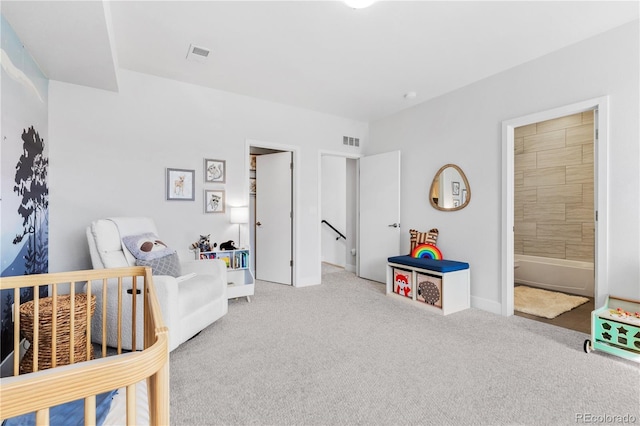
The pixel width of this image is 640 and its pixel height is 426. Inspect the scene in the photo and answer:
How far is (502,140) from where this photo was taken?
3121mm

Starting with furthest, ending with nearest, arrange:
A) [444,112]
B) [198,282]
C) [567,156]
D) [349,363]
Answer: [567,156] → [444,112] → [198,282] → [349,363]

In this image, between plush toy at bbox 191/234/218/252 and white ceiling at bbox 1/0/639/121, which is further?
plush toy at bbox 191/234/218/252

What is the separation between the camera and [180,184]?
336 centimetres

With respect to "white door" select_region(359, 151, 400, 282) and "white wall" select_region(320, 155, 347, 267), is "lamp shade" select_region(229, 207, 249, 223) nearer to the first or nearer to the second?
"white door" select_region(359, 151, 400, 282)

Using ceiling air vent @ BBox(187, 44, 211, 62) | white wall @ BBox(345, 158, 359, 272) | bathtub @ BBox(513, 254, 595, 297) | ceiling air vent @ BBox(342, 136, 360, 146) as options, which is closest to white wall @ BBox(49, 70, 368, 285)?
ceiling air vent @ BBox(187, 44, 211, 62)

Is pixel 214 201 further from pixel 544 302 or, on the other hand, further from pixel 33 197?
pixel 544 302

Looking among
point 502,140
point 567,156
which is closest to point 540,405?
point 502,140

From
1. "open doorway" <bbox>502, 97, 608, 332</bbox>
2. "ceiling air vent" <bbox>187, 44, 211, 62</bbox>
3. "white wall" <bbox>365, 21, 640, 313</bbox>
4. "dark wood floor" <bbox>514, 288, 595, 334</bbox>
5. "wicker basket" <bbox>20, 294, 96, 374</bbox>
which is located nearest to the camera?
"wicker basket" <bbox>20, 294, 96, 374</bbox>

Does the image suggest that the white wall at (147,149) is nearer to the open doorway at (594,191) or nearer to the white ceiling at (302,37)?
the white ceiling at (302,37)

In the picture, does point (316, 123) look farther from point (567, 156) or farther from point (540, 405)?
point (540, 405)

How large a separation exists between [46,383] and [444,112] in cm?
404

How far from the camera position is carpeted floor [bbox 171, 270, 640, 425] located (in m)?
1.58

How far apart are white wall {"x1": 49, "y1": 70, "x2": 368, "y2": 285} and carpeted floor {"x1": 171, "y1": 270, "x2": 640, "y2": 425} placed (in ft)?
4.55

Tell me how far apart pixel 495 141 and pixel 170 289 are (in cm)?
334
